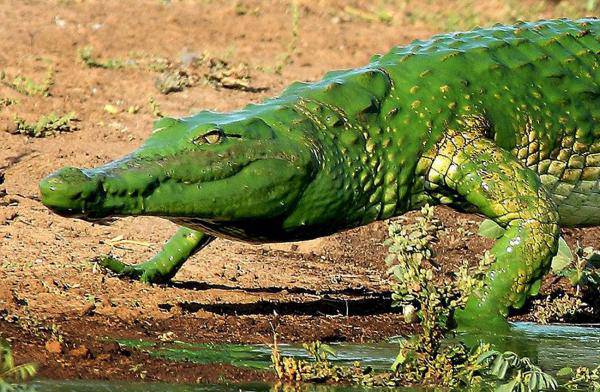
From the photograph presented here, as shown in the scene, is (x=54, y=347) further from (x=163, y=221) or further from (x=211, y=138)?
(x=163, y=221)

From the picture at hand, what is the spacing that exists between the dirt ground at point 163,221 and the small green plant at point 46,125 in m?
0.13

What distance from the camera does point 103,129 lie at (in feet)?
37.8

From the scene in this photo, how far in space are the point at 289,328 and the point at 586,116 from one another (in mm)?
2396

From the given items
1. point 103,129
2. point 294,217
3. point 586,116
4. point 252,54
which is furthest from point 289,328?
point 252,54

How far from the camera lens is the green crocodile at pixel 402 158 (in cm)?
609

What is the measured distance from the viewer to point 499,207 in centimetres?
705

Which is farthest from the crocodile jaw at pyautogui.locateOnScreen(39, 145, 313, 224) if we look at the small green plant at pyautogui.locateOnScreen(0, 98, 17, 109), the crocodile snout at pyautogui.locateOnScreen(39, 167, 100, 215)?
the small green plant at pyautogui.locateOnScreen(0, 98, 17, 109)

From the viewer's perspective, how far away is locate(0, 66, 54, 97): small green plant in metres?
11.9

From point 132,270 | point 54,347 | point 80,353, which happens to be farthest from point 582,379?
point 132,270

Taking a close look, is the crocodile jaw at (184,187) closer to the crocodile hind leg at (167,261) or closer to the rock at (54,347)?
the rock at (54,347)

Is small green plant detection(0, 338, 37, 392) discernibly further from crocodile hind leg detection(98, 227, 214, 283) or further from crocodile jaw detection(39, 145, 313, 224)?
crocodile hind leg detection(98, 227, 214, 283)

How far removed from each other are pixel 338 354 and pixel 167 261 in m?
1.77

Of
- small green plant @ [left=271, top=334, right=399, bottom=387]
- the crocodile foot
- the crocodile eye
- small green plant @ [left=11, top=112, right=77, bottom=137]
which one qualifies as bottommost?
the crocodile foot

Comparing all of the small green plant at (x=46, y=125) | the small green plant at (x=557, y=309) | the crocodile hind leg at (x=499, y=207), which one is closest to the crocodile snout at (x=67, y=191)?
the crocodile hind leg at (x=499, y=207)
